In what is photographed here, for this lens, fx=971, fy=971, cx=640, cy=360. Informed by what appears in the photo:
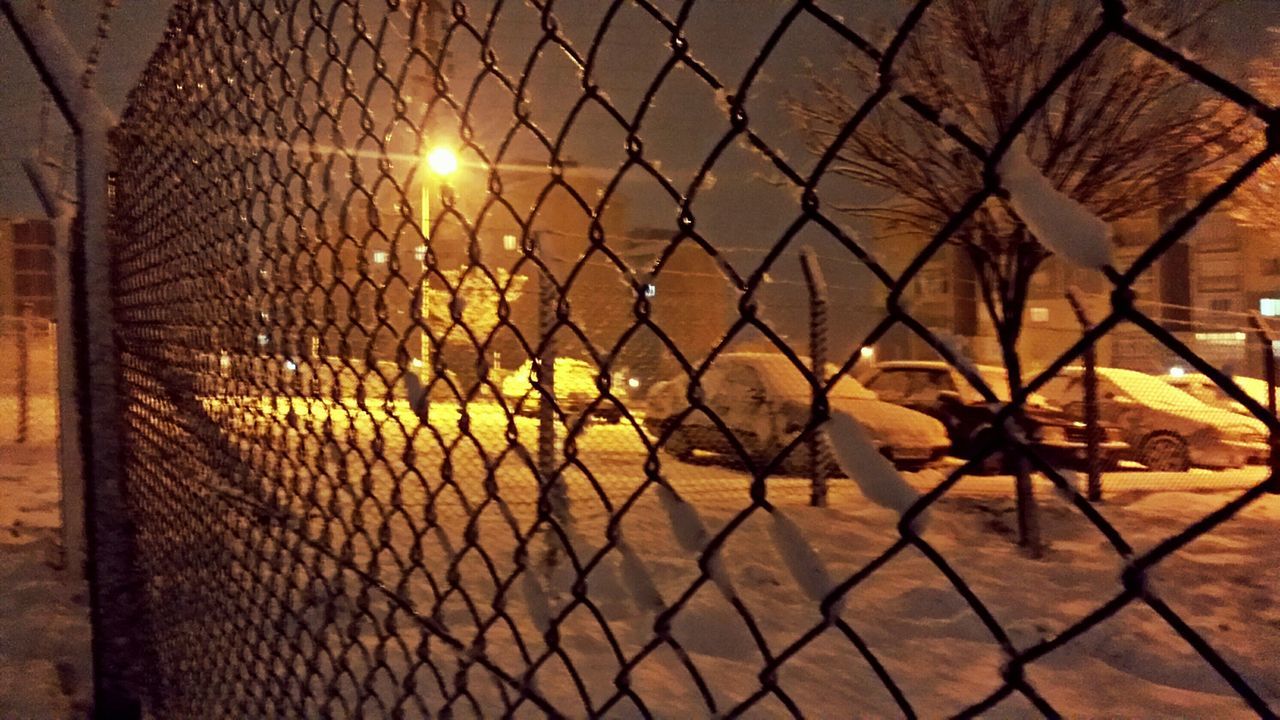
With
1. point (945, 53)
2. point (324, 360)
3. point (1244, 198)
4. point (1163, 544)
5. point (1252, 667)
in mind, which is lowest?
point (1252, 667)

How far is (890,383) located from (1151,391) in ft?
10.1

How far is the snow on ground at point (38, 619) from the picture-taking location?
3846mm

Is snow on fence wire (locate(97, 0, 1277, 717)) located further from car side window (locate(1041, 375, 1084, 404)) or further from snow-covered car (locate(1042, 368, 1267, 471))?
snow-covered car (locate(1042, 368, 1267, 471))

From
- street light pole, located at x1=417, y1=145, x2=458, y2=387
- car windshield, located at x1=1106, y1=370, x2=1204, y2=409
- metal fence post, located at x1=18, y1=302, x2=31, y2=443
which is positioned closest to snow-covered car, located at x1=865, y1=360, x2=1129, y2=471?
car windshield, located at x1=1106, y1=370, x2=1204, y2=409

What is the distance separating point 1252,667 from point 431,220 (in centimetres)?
438

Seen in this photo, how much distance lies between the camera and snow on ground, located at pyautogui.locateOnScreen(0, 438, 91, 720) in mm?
3846

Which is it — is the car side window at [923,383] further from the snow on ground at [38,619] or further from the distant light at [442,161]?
the distant light at [442,161]

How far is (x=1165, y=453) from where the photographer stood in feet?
37.2

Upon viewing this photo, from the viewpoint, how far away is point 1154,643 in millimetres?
4547

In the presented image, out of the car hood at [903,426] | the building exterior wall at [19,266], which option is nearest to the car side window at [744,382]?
the car hood at [903,426]

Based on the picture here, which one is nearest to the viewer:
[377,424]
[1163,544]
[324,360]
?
[1163,544]

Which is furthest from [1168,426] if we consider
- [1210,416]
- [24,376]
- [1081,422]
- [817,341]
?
[24,376]

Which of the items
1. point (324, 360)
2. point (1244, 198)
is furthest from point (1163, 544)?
point (1244, 198)

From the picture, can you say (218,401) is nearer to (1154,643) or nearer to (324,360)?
(324,360)
